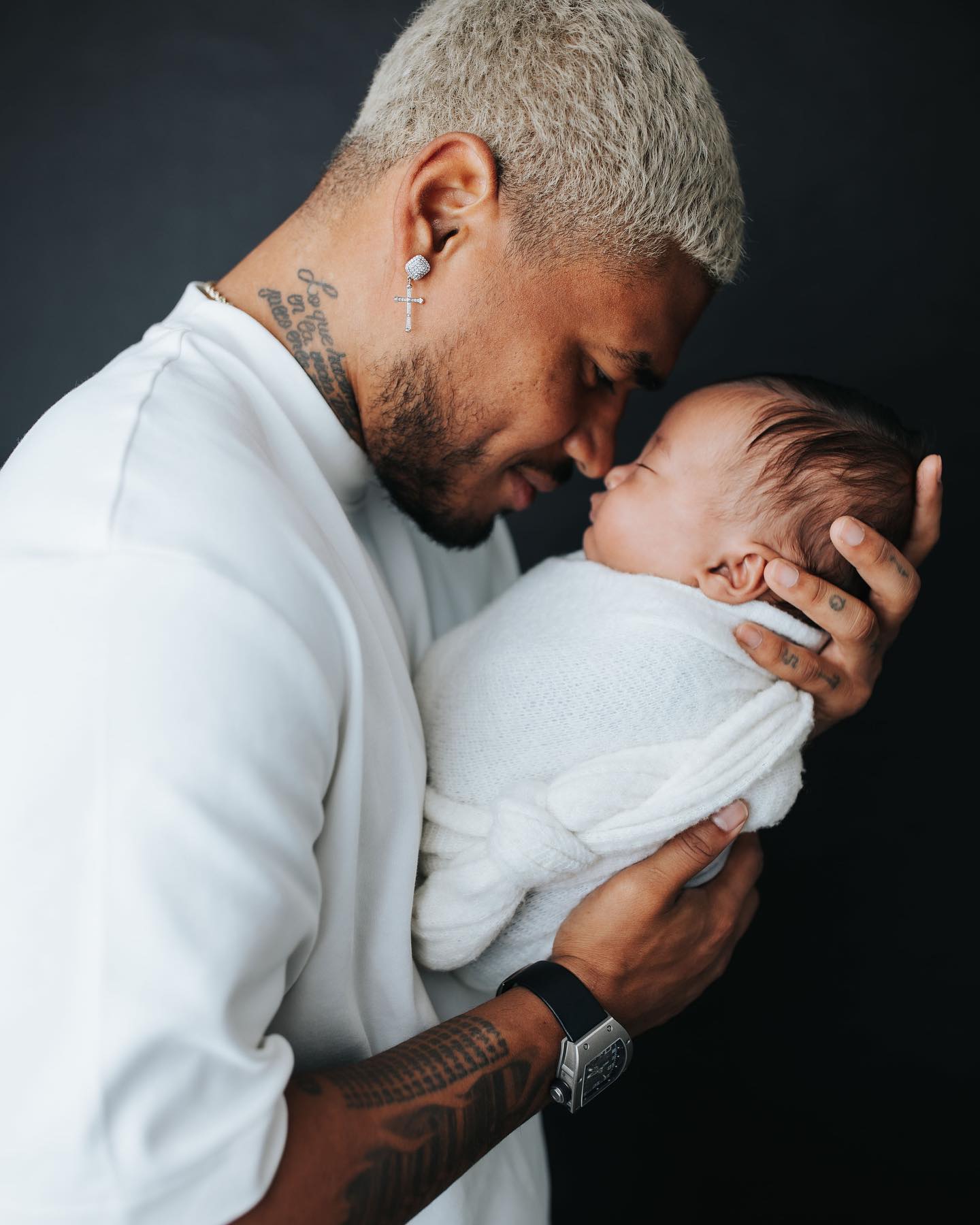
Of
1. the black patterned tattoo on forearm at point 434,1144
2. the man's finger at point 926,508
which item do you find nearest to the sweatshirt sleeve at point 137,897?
the black patterned tattoo on forearm at point 434,1144

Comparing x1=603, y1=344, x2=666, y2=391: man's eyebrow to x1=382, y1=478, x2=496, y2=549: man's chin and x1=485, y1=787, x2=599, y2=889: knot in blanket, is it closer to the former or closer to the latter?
x1=382, y1=478, x2=496, y2=549: man's chin

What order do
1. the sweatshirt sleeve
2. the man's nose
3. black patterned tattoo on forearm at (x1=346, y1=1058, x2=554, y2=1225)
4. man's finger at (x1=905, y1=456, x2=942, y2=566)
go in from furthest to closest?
1. the man's nose
2. man's finger at (x1=905, y1=456, x2=942, y2=566)
3. black patterned tattoo on forearm at (x1=346, y1=1058, x2=554, y2=1225)
4. the sweatshirt sleeve

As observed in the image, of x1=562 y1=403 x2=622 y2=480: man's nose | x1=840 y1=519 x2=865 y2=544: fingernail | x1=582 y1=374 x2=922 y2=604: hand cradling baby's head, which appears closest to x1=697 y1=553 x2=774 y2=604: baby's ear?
x1=582 y1=374 x2=922 y2=604: hand cradling baby's head

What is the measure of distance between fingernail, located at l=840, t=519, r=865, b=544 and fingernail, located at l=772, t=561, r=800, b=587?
0.09 m

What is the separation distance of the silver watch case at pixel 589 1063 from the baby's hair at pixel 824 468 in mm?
700

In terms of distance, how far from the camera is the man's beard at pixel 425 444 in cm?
139

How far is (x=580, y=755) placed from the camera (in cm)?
129

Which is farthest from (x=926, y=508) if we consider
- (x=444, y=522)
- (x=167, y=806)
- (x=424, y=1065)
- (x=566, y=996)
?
(x=167, y=806)

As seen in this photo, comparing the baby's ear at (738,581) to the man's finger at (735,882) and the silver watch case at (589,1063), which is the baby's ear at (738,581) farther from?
the silver watch case at (589,1063)

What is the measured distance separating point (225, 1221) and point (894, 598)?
3.95 feet

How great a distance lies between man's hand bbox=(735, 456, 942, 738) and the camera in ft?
4.49

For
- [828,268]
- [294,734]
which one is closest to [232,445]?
[294,734]

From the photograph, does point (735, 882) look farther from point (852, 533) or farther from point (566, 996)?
point (852, 533)

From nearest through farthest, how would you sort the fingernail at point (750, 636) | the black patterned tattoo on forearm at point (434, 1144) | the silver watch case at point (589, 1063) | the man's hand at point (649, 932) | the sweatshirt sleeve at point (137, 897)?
the sweatshirt sleeve at point (137, 897), the black patterned tattoo on forearm at point (434, 1144), the silver watch case at point (589, 1063), the man's hand at point (649, 932), the fingernail at point (750, 636)
